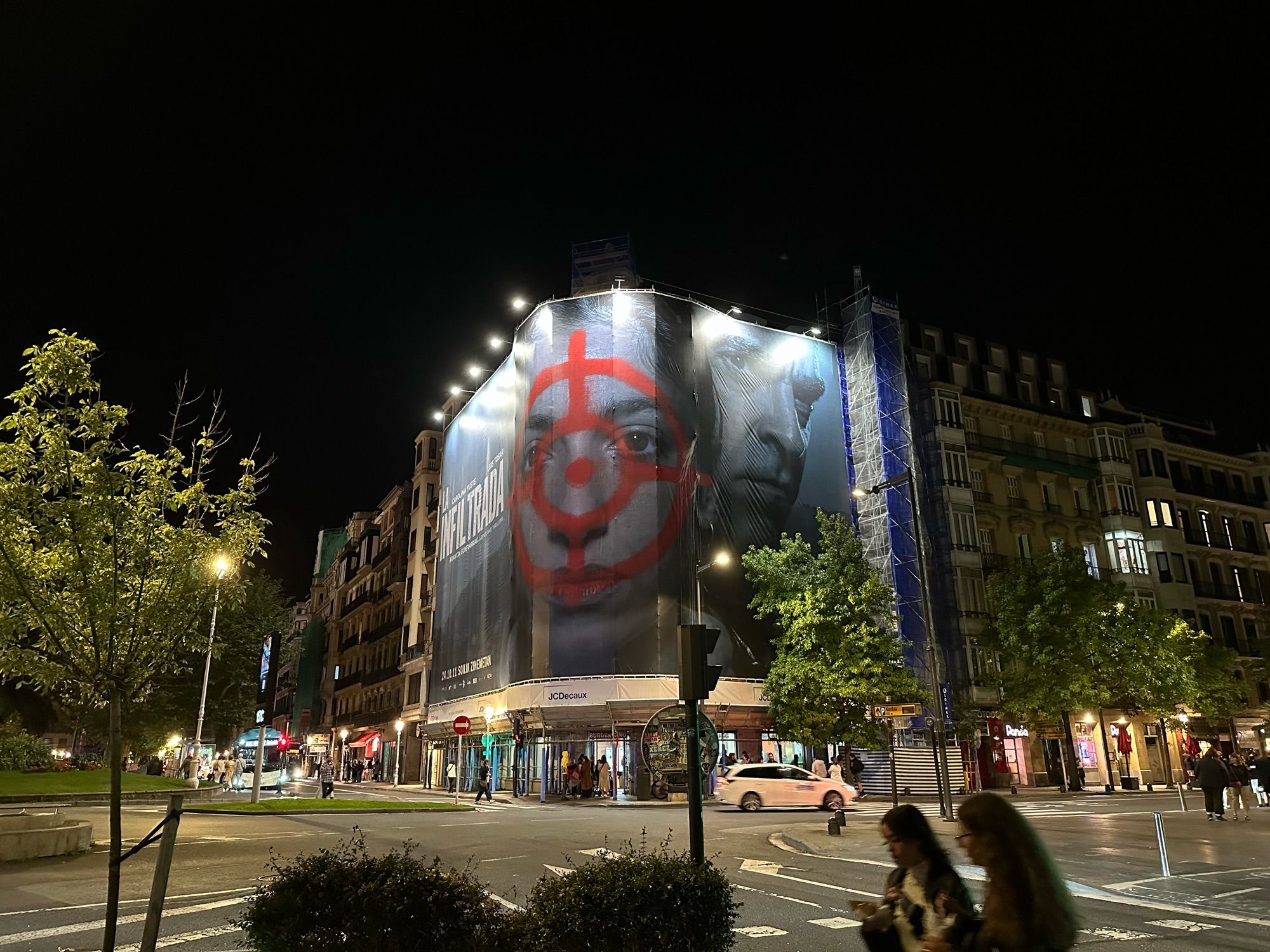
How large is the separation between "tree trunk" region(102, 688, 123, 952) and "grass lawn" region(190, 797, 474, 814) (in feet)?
59.7

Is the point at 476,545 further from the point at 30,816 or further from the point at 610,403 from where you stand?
the point at 30,816

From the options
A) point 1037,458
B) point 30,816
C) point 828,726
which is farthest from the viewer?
point 1037,458

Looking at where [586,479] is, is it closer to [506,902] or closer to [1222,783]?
[1222,783]

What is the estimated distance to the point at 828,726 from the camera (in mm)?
31297

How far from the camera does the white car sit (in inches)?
1070

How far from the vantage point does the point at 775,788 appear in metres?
27.2

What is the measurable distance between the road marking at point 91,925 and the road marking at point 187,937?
2.10 feet

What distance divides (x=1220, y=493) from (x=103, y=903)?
59.6 meters

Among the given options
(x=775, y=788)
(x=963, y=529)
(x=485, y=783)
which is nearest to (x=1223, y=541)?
(x=963, y=529)

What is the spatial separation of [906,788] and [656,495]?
15.1 metres

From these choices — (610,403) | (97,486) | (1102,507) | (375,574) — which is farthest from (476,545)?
(97,486)

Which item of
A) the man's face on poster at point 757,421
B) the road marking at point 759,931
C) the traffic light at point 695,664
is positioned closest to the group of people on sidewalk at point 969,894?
the traffic light at point 695,664

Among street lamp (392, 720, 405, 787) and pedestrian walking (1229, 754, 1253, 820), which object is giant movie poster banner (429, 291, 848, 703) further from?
pedestrian walking (1229, 754, 1253, 820)

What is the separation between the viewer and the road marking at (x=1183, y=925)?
8758 mm
